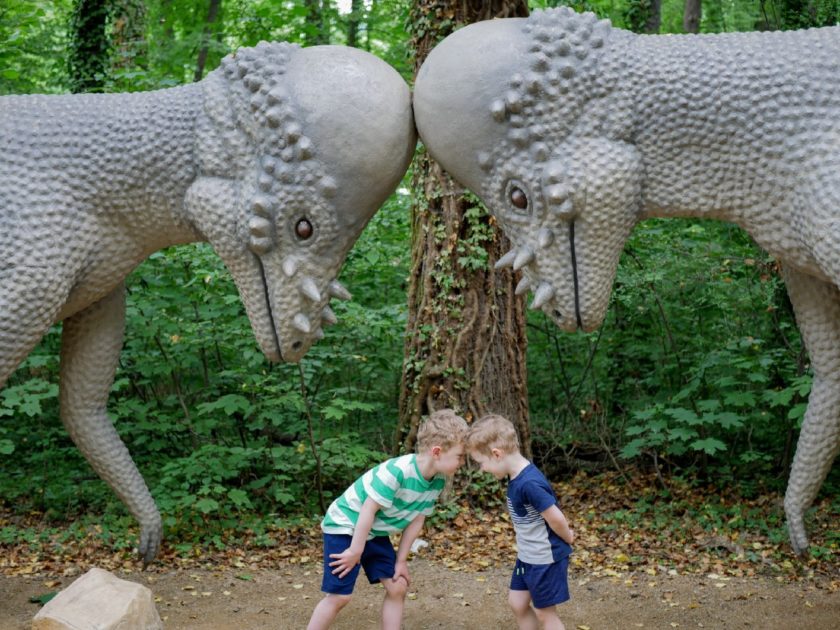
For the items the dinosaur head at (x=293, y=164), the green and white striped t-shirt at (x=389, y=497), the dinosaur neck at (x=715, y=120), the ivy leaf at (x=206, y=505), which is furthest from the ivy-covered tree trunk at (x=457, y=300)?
the dinosaur neck at (x=715, y=120)

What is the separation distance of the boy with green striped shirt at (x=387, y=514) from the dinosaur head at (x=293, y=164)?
599 mm

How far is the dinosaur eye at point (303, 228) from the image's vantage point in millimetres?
3246

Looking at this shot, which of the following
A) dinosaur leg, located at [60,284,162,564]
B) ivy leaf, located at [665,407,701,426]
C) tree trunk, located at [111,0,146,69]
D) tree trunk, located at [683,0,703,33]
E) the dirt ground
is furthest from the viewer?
tree trunk, located at [683,0,703,33]

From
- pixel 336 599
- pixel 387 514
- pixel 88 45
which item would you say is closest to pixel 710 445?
pixel 387 514

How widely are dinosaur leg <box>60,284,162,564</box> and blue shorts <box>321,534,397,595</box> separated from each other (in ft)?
3.81

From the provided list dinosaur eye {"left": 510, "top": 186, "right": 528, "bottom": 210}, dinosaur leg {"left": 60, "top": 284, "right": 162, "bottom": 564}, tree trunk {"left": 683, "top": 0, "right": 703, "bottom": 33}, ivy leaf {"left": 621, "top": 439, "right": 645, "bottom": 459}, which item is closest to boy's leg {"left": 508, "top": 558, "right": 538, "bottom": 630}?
dinosaur eye {"left": 510, "top": 186, "right": 528, "bottom": 210}

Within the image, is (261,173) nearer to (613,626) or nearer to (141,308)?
(613,626)

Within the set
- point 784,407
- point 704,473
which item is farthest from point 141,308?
point 784,407

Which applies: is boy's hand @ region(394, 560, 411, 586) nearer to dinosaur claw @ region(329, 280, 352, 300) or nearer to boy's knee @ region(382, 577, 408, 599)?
boy's knee @ region(382, 577, 408, 599)

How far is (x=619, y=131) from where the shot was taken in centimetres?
306

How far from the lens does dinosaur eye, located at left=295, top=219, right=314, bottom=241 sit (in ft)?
10.6

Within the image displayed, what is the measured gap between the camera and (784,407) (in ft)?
21.5

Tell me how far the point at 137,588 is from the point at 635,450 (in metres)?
3.62

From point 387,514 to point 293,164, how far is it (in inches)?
51.7
